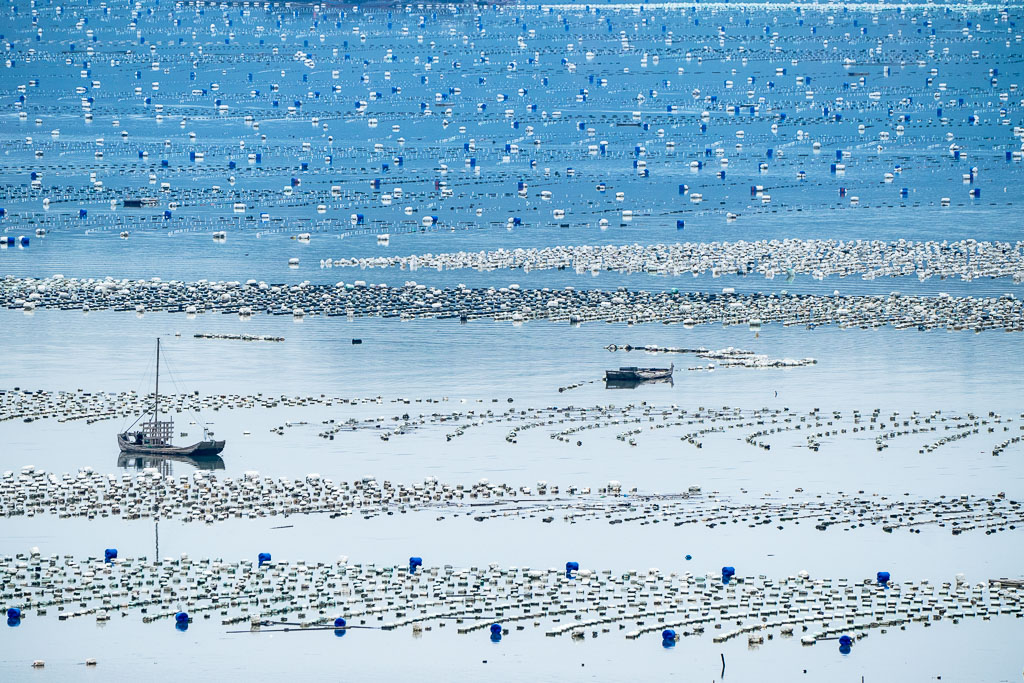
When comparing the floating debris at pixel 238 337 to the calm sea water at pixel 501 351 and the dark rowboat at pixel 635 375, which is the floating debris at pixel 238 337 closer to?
the calm sea water at pixel 501 351

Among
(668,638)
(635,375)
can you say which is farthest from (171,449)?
(668,638)

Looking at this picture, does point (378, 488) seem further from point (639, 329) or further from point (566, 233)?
point (566, 233)

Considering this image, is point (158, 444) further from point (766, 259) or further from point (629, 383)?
point (766, 259)

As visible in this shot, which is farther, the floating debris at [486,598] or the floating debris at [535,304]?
the floating debris at [535,304]

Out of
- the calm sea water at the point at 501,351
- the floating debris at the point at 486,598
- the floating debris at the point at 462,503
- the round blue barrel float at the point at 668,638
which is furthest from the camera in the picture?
the floating debris at the point at 462,503

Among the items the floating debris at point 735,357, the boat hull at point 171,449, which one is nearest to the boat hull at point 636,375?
the floating debris at point 735,357

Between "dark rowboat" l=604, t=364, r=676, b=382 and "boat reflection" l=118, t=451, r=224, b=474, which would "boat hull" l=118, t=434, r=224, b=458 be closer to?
"boat reflection" l=118, t=451, r=224, b=474

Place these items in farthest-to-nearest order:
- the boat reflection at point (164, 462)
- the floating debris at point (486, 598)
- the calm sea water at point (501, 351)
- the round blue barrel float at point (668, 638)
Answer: the boat reflection at point (164, 462) < the floating debris at point (486, 598) < the calm sea water at point (501, 351) < the round blue barrel float at point (668, 638)
